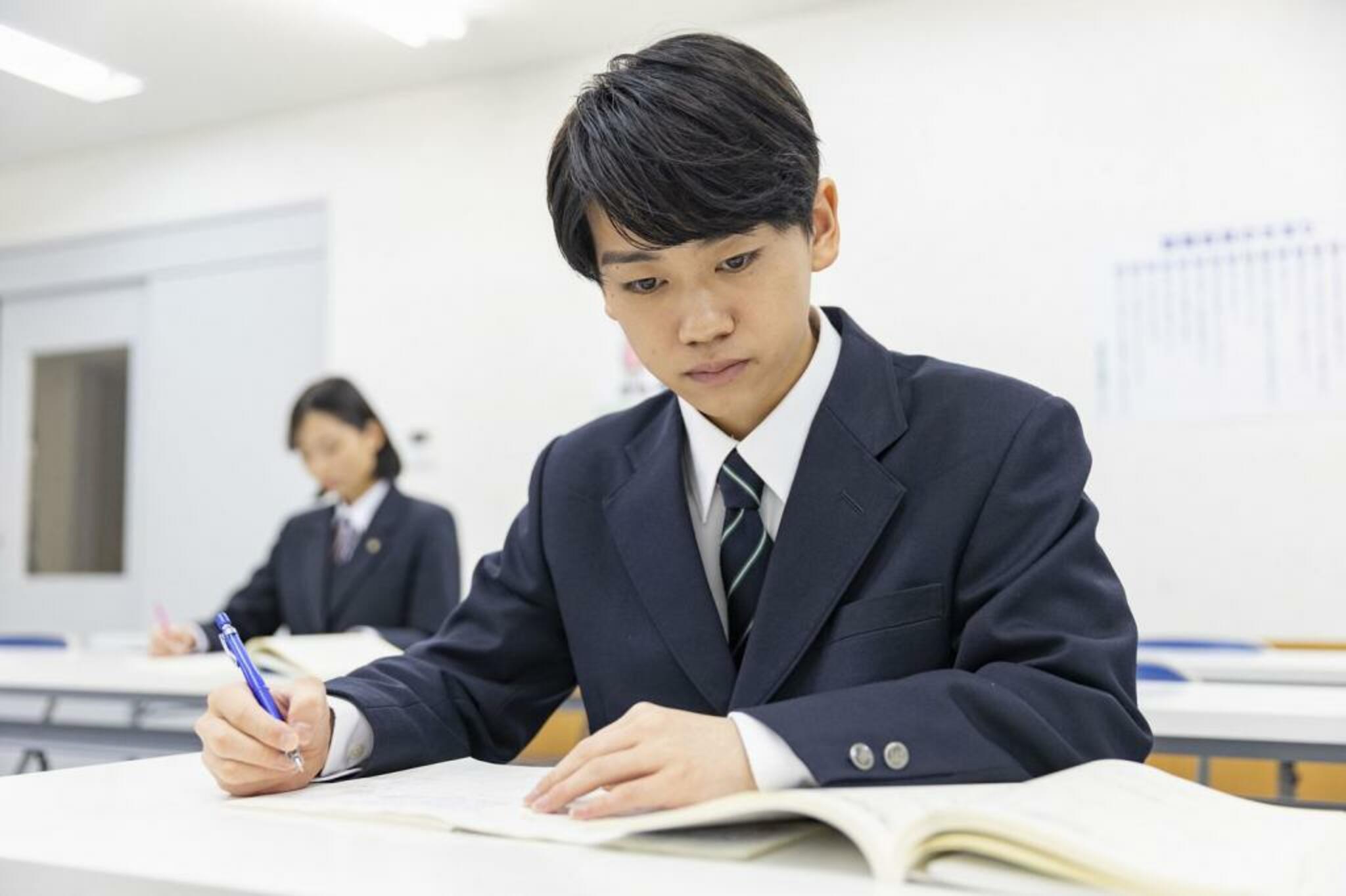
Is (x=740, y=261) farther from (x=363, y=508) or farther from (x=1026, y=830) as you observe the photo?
(x=363, y=508)

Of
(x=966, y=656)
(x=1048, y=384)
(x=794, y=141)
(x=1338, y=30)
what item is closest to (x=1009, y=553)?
(x=966, y=656)

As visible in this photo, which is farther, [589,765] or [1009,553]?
[1009,553]

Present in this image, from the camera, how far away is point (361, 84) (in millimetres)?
4984

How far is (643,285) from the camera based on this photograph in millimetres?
1085

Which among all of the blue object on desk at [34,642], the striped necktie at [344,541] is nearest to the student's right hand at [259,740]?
the striped necktie at [344,541]

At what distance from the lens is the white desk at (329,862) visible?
626 millimetres

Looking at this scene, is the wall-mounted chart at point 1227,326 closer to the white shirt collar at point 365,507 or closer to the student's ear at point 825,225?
the white shirt collar at point 365,507

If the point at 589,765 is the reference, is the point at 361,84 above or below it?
above

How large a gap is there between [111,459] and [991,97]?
413 cm

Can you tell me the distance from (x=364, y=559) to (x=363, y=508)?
15cm

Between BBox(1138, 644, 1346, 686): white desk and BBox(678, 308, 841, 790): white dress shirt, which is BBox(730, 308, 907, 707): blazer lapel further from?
BBox(1138, 644, 1346, 686): white desk

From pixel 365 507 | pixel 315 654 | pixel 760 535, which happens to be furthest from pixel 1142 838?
pixel 365 507

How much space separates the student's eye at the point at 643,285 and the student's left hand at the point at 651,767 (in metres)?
0.40

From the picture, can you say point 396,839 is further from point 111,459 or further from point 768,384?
point 111,459
